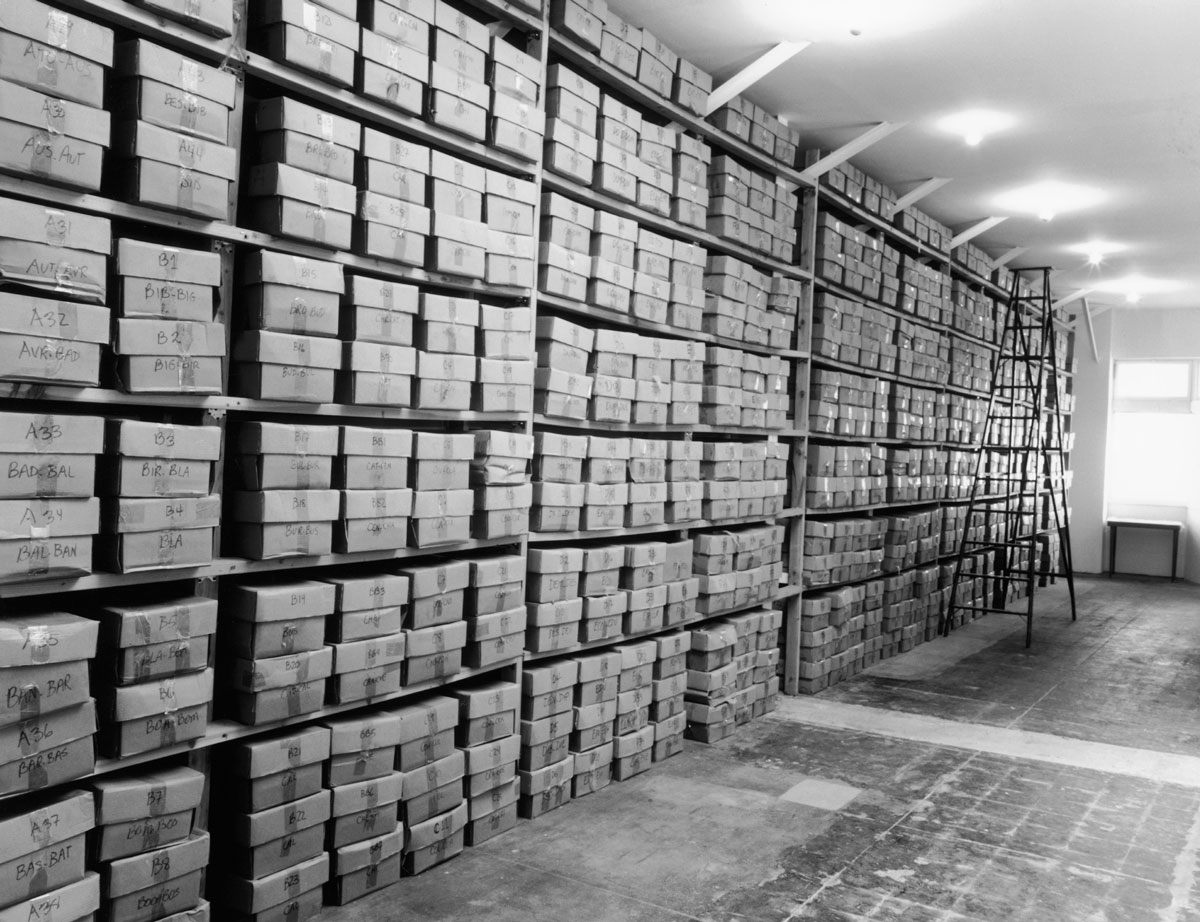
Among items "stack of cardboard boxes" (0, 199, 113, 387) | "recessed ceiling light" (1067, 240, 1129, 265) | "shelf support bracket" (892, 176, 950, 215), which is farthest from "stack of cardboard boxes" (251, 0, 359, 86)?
"recessed ceiling light" (1067, 240, 1129, 265)

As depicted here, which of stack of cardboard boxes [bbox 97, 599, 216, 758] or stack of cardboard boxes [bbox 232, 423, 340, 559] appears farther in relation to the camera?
stack of cardboard boxes [bbox 232, 423, 340, 559]

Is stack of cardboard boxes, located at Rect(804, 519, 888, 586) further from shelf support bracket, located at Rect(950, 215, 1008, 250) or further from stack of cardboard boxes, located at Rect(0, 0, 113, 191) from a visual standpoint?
stack of cardboard boxes, located at Rect(0, 0, 113, 191)

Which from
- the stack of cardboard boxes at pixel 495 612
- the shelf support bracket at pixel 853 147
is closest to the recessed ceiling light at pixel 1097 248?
the shelf support bracket at pixel 853 147

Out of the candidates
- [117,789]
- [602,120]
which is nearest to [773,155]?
[602,120]

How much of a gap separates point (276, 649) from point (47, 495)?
1.03 metres

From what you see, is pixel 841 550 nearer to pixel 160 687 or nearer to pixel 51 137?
pixel 160 687

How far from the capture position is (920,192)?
905cm

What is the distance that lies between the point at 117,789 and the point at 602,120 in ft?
12.6

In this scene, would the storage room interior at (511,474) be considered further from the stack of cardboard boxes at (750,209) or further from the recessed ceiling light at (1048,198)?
the recessed ceiling light at (1048,198)

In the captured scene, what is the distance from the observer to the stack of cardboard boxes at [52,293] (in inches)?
115

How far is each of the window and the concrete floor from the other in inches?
376

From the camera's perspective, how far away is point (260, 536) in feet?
12.2

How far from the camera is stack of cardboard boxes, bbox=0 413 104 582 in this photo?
9.66 feet

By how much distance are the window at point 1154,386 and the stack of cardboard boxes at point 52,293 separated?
1663 centimetres
